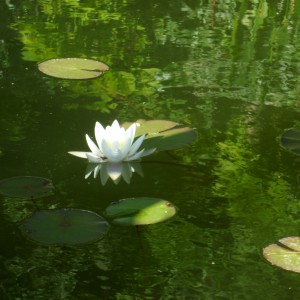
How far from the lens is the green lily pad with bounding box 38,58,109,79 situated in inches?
99.2

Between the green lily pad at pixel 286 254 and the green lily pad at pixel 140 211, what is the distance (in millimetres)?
257

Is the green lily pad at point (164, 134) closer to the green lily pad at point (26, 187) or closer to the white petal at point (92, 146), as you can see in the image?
the white petal at point (92, 146)

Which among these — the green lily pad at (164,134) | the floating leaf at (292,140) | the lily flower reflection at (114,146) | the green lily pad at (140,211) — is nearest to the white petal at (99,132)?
the lily flower reflection at (114,146)

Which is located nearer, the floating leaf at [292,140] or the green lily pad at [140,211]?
the green lily pad at [140,211]

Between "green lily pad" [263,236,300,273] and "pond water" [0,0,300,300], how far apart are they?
0.06 ft

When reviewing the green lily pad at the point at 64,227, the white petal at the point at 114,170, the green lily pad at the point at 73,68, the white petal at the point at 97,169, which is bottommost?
the green lily pad at the point at 64,227

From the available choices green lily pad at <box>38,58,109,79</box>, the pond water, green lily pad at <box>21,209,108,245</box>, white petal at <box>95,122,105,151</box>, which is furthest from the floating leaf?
green lily pad at <box>38,58,109,79</box>

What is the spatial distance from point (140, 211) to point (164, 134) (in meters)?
0.47

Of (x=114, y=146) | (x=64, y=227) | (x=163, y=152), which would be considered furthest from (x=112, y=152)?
(x=64, y=227)

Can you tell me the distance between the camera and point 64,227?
156 centimetres

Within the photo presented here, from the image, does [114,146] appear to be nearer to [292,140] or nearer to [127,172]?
[127,172]

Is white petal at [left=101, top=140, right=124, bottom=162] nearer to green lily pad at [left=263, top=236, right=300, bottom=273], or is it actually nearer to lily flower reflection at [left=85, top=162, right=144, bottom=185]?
lily flower reflection at [left=85, top=162, right=144, bottom=185]

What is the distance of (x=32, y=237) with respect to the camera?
154 cm

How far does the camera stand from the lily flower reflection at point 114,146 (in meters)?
1.88
